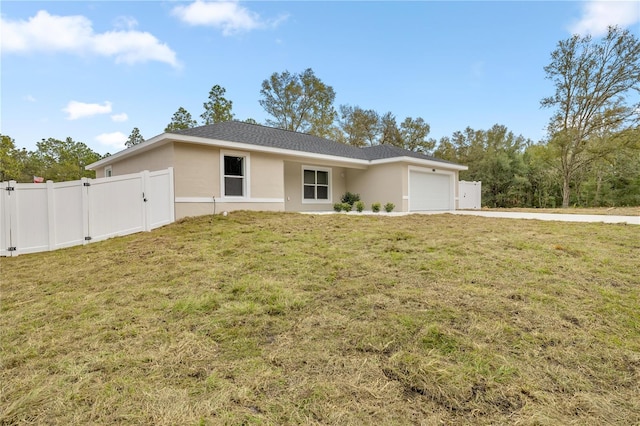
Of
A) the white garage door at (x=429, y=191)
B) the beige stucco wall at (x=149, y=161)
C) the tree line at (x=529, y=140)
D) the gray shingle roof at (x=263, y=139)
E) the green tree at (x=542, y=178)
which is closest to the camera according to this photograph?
the beige stucco wall at (x=149, y=161)

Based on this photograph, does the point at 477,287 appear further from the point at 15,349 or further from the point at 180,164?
the point at 180,164

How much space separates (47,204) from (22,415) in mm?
6535

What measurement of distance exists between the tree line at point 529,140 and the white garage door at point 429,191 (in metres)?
13.1

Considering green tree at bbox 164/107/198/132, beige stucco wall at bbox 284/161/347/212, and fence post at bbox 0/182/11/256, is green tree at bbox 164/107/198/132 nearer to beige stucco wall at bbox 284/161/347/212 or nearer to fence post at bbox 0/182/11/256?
beige stucco wall at bbox 284/161/347/212

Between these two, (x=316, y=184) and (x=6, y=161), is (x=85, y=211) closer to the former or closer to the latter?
(x=316, y=184)

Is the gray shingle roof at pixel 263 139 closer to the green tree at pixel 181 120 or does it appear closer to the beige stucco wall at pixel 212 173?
the beige stucco wall at pixel 212 173

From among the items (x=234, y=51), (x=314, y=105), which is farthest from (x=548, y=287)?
(x=314, y=105)

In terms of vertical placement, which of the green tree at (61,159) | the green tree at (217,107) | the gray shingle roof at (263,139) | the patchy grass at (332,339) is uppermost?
the green tree at (217,107)

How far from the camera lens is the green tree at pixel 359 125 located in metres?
32.9

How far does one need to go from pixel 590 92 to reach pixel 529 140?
15222 mm

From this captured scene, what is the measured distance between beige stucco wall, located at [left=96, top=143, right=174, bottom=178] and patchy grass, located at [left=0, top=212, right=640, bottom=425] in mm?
5211

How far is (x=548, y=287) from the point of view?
3.61 m

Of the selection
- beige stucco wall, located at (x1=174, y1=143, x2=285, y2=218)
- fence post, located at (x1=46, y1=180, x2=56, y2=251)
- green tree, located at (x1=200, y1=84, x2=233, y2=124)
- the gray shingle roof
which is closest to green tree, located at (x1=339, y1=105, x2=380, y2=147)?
green tree, located at (x1=200, y1=84, x2=233, y2=124)

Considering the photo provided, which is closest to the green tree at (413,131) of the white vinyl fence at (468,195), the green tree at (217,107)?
the white vinyl fence at (468,195)
